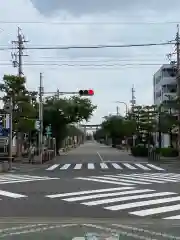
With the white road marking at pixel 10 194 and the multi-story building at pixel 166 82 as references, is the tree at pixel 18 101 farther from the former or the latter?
the multi-story building at pixel 166 82

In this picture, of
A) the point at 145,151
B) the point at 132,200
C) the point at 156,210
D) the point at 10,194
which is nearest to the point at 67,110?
the point at 145,151

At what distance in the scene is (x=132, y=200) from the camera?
13.6 meters

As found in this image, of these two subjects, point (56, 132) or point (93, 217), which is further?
point (56, 132)

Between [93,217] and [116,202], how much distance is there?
2660mm

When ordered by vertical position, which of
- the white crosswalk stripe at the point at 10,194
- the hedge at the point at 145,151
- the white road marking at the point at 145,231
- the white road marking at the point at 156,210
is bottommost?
the white road marking at the point at 156,210

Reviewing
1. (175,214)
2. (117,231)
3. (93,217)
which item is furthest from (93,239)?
(175,214)

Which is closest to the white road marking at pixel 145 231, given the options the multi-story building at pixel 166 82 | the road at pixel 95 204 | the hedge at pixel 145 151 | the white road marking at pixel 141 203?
the road at pixel 95 204

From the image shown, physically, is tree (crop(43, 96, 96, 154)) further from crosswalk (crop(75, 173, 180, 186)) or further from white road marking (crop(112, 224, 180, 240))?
white road marking (crop(112, 224, 180, 240))

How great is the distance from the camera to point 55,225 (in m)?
9.30

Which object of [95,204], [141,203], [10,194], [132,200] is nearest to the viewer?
[95,204]

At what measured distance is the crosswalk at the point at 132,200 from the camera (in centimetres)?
1150

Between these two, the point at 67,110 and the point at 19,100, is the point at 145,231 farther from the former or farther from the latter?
the point at 67,110

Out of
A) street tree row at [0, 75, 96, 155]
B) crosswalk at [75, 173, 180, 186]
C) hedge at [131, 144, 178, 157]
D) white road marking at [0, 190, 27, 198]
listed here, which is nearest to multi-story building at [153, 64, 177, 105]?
hedge at [131, 144, 178, 157]

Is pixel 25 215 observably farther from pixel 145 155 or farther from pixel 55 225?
pixel 145 155
